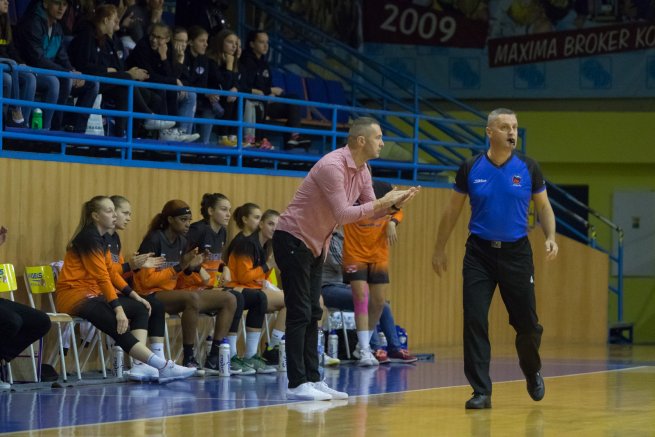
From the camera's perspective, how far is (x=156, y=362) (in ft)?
38.2

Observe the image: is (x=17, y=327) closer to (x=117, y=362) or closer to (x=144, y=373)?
(x=144, y=373)

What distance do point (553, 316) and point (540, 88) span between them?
14.1 feet

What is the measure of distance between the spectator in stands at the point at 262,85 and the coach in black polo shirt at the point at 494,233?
7.24 meters

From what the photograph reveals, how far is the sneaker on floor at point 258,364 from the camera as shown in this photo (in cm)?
1295

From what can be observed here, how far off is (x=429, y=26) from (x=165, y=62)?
24.8 feet

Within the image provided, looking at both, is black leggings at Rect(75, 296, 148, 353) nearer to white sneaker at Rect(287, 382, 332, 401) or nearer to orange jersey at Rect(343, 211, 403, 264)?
white sneaker at Rect(287, 382, 332, 401)

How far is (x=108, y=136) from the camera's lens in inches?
560

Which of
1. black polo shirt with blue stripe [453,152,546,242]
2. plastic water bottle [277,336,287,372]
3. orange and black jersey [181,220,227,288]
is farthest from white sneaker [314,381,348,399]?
orange and black jersey [181,220,227,288]

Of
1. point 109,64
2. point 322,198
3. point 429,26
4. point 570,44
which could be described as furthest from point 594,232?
point 322,198

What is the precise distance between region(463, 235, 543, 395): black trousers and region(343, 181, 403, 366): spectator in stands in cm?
441

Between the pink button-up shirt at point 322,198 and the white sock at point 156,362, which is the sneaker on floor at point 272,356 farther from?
the pink button-up shirt at point 322,198

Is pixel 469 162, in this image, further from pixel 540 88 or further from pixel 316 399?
pixel 540 88

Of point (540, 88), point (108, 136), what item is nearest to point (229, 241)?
point (108, 136)

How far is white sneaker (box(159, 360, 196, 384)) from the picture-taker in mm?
11750
